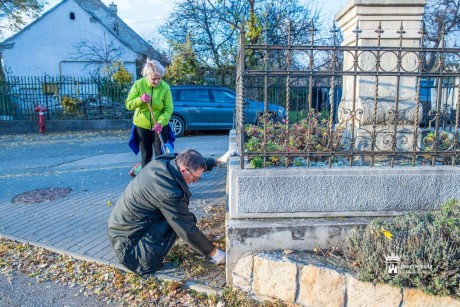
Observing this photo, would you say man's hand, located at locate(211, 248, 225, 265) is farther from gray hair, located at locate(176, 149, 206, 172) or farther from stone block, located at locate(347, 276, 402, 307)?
stone block, located at locate(347, 276, 402, 307)

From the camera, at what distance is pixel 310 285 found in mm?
2615

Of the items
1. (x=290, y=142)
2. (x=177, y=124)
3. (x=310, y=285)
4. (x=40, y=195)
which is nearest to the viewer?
(x=310, y=285)

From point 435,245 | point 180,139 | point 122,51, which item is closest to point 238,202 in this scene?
point 435,245

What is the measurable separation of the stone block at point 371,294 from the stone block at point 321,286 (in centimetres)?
5

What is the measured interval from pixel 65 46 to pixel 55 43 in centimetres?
62

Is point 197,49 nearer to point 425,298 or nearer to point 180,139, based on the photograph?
point 180,139

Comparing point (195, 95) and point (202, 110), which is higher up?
point (195, 95)

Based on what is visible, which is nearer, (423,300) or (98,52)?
(423,300)

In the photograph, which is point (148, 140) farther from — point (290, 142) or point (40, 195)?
point (290, 142)

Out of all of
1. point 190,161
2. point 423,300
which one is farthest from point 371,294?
point 190,161

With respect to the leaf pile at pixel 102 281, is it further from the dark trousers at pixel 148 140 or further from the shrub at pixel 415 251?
the dark trousers at pixel 148 140

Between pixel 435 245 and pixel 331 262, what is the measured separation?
681 mm

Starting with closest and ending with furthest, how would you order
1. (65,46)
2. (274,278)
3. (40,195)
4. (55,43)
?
(274,278)
(40,195)
(55,43)
(65,46)

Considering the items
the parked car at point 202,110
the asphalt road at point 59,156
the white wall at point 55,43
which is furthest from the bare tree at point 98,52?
the parked car at point 202,110
